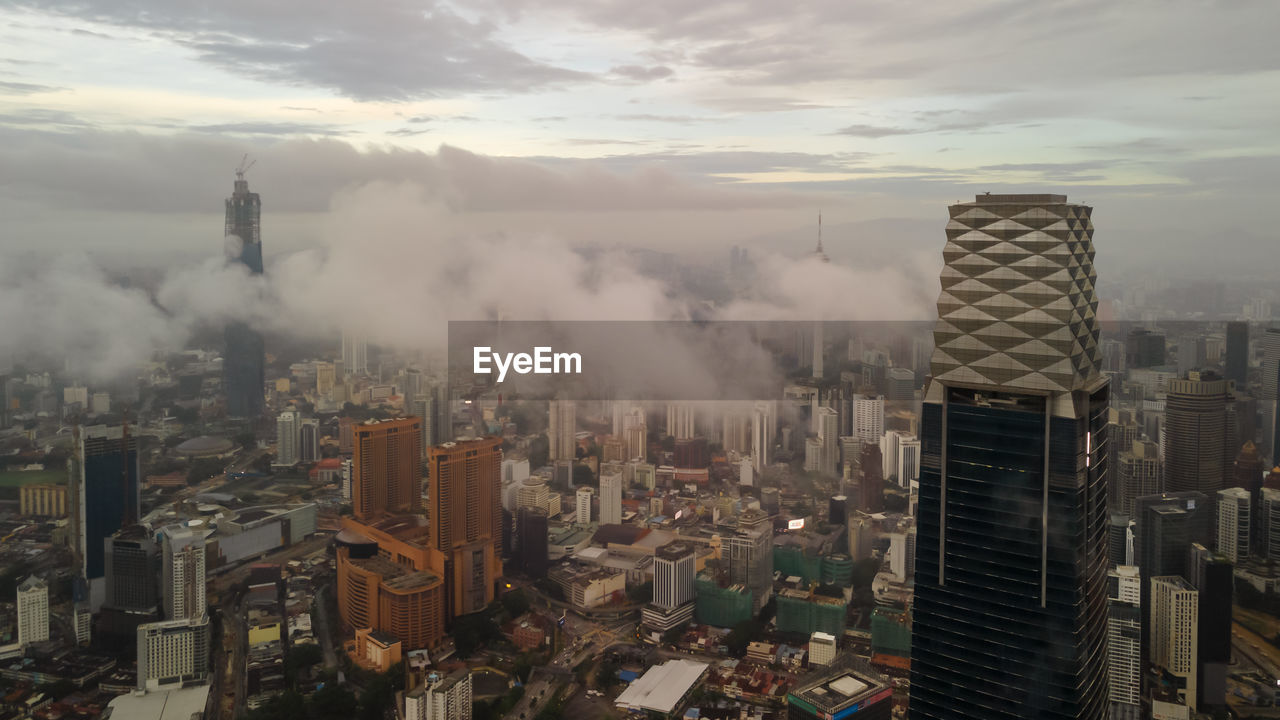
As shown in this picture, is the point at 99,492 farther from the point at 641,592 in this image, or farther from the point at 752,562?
the point at 752,562

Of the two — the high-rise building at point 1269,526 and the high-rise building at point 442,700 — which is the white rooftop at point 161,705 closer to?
the high-rise building at point 442,700

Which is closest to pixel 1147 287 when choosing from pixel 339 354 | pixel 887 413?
pixel 887 413

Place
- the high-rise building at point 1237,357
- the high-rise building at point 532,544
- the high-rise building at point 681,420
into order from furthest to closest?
the high-rise building at point 681,420 < the high-rise building at point 532,544 < the high-rise building at point 1237,357

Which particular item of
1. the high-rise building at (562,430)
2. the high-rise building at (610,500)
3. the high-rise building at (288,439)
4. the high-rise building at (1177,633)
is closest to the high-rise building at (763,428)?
the high-rise building at (610,500)

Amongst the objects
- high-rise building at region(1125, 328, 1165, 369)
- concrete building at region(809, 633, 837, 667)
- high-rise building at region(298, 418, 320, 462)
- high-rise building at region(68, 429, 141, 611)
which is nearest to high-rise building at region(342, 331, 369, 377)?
high-rise building at region(298, 418, 320, 462)

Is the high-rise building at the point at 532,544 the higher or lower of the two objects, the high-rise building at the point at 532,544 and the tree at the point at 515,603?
the higher
